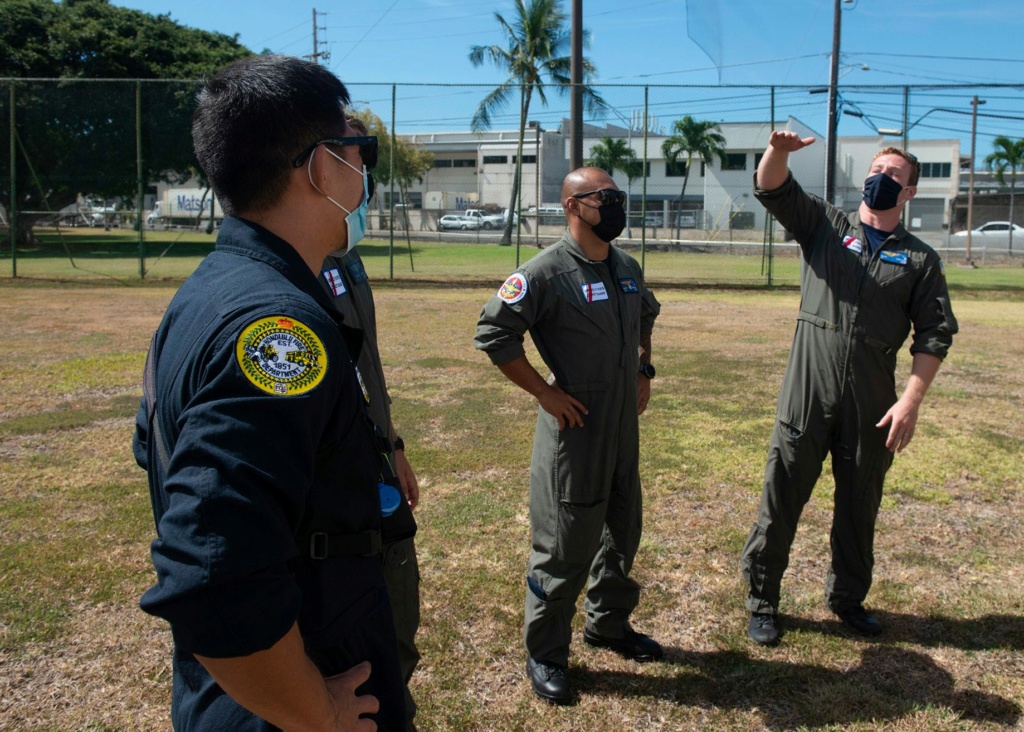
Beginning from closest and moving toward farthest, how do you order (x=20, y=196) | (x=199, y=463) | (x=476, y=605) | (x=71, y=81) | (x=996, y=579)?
(x=199, y=463), (x=476, y=605), (x=996, y=579), (x=71, y=81), (x=20, y=196)

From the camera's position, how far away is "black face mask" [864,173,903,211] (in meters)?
3.55

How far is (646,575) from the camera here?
13.4ft

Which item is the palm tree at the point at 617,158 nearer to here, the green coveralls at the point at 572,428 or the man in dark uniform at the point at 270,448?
the green coveralls at the point at 572,428

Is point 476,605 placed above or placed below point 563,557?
below

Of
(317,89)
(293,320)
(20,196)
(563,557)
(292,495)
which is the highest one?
(20,196)

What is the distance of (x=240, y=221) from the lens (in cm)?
142

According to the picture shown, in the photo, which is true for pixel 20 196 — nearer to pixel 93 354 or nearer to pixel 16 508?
pixel 93 354

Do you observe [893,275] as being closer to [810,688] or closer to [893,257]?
[893,257]

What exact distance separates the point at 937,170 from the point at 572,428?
4891 centimetres

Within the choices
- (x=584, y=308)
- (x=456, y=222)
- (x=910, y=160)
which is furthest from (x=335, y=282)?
(x=456, y=222)

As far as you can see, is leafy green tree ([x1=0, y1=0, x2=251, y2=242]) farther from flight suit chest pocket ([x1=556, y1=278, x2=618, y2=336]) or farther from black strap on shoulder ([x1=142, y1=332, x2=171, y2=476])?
black strap on shoulder ([x1=142, y1=332, x2=171, y2=476])

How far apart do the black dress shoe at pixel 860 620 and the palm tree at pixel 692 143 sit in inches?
570

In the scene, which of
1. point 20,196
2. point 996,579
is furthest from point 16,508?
Answer: point 20,196

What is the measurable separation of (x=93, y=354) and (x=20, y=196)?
613 inches
